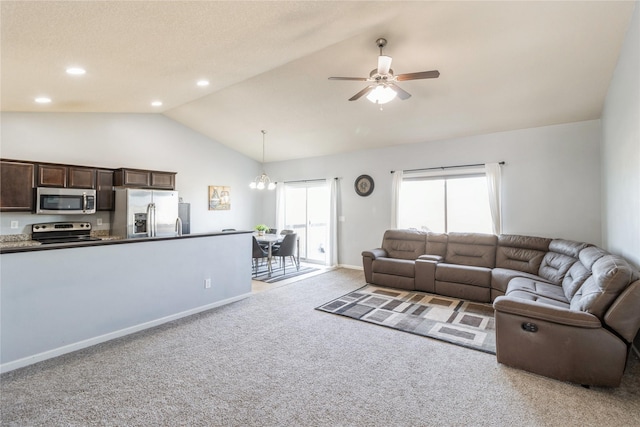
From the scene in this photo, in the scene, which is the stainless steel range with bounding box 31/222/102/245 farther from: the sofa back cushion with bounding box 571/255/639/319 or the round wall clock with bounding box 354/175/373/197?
the sofa back cushion with bounding box 571/255/639/319

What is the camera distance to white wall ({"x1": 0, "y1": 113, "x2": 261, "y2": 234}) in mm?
4750

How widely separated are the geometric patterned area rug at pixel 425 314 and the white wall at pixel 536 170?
1.86 meters

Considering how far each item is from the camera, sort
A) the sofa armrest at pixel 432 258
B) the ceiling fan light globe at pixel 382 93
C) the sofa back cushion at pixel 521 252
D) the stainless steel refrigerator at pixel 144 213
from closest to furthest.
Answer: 1. the ceiling fan light globe at pixel 382 93
2. the sofa back cushion at pixel 521 252
3. the sofa armrest at pixel 432 258
4. the stainless steel refrigerator at pixel 144 213

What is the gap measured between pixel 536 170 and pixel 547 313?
11.2 feet

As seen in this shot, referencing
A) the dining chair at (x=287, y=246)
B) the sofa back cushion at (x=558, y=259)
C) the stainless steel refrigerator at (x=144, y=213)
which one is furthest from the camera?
the dining chair at (x=287, y=246)

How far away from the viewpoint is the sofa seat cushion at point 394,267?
5082mm

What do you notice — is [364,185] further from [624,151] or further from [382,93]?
[624,151]

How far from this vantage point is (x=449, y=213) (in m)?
5.81

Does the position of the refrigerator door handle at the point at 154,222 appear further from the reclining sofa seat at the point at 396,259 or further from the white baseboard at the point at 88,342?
the reclining sofa seat at the point at 396,259

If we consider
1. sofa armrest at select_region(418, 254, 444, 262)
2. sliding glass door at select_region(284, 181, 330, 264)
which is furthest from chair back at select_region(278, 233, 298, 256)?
sofa armrest at select_region(418, 254, 444, 262)

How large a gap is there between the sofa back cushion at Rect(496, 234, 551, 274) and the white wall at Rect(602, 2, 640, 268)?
786 millimetres

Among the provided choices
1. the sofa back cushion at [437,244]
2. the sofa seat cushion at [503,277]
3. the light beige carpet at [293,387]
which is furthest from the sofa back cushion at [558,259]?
the sofa back cushion at [437,244]

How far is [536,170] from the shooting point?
4938 millimetres

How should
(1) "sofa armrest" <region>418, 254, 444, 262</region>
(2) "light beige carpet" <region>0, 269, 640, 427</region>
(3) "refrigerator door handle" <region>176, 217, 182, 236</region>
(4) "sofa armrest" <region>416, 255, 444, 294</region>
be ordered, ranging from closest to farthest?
(2) "light beige carpet" <region>0, 269, 640, 427</region>, (4) "sofa armrest" <region>416, 255, 444, 294</region>, (1) "sofa armrest" <region>418, 254, 444, 262</region>, (3) "refrigerator door handle" <region>176, 217, 182, 236</region>
